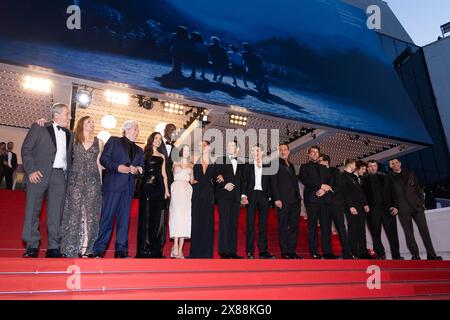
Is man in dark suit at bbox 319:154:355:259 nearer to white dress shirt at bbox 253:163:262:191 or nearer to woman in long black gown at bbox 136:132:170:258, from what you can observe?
white dress shirt at bbox 253:163:262:191

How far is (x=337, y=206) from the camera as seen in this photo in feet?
19.1

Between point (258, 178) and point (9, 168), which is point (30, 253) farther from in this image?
point (9, 168)

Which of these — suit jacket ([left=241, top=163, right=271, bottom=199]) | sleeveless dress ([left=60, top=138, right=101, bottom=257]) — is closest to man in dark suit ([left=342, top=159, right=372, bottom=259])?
suit jacket ([left=241, top=163, right=271, bottom=199])

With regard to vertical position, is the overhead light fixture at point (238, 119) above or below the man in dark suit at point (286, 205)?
above

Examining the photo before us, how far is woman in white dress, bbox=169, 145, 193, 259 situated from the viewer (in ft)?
16.0

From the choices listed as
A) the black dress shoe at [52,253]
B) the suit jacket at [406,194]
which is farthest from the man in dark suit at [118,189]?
the suit jacket at [406,194]

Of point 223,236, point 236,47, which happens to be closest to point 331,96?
point 236,47

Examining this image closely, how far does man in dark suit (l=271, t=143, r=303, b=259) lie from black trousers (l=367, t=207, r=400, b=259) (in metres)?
1.64

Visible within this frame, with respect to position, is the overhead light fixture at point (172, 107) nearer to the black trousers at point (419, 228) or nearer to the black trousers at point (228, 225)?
the black trousers at point (228, 225)

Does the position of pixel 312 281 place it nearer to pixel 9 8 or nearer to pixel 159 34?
pixel 159 34

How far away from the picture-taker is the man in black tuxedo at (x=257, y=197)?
17.2 feet

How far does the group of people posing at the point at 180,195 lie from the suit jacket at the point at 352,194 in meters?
0.02

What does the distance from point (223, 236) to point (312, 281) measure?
4.87 feet

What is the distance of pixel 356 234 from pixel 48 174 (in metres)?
4.77
